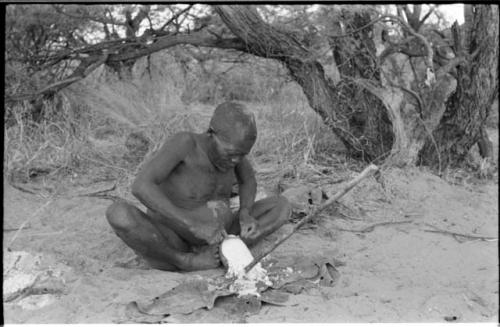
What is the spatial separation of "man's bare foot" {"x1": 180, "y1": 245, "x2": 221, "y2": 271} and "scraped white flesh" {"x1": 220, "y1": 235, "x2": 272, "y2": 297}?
3.7 inches

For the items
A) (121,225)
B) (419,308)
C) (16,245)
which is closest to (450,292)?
(419,308)

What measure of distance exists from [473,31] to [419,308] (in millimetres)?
3691

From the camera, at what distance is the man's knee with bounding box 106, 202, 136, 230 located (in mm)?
2953

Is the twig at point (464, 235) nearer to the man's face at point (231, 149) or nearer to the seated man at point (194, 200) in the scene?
the seated man at point (194, 200)

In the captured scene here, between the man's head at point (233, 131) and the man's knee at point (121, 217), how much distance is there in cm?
57

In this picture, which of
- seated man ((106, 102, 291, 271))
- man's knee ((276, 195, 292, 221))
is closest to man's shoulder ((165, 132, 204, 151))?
seated man ((106, 102, 291, 271))

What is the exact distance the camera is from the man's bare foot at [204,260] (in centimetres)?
309

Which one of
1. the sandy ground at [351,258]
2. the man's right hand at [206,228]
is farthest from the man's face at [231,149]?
the sandy ground at [351,258]

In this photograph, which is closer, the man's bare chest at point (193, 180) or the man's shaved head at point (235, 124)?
the man's shaved head at point (235, 124)

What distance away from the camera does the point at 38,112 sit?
5.61 m

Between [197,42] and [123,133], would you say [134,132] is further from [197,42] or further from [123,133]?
[197,42]

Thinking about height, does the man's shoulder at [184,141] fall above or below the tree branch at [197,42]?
below

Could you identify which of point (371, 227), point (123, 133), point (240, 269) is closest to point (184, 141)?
point (240, 269)

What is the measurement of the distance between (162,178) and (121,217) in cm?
30
